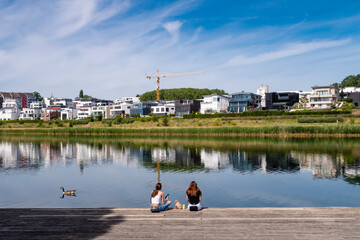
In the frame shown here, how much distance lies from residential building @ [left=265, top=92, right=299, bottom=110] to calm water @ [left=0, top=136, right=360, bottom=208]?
293ft

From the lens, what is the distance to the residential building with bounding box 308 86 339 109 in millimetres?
119562

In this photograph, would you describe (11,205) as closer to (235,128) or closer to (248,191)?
(248,191)

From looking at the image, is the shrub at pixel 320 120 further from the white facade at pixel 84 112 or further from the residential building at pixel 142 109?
the white facade at pixel 84 112

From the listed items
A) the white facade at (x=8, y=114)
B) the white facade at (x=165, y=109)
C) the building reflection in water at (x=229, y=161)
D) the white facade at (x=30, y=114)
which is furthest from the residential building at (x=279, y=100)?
the white facade at (x=8, y=114)

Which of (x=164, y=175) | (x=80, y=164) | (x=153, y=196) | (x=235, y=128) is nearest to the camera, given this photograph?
(x=153, y=196)

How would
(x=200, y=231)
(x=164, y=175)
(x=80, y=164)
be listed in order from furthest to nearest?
(x=80, y=164) → (x=164, y=175) → (x=200, y=231)

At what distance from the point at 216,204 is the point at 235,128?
63.1 meters

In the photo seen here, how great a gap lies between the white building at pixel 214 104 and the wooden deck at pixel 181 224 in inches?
4858

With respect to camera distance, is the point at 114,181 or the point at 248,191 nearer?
the point at 248,191

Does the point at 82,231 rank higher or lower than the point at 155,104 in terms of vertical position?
lower

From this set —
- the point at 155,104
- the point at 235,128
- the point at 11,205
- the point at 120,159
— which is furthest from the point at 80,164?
the point at 155,104

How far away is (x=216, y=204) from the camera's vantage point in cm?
2172

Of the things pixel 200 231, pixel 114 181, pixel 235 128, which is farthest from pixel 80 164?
pixel 235 128

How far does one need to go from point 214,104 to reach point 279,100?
28.3 m
